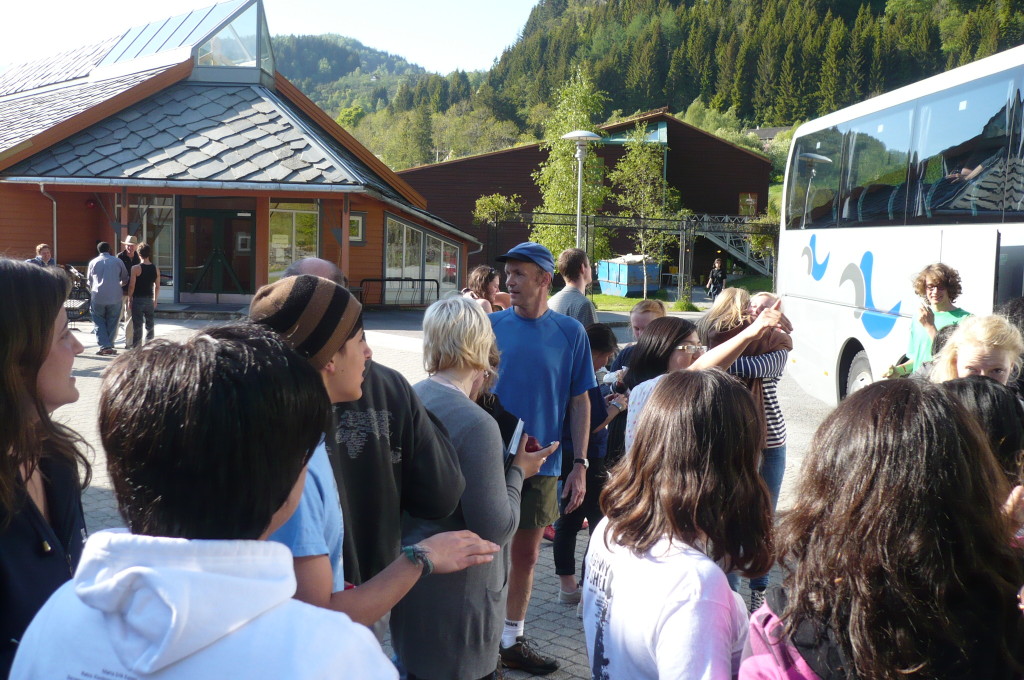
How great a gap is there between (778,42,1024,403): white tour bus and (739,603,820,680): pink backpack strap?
17.4 ft

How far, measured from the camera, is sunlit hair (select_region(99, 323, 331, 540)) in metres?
1.27

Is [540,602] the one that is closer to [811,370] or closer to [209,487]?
[209,487]

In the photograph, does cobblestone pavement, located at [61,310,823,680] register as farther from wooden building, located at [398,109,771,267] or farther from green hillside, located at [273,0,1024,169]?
green hillside, located at [273,0,1024,169]

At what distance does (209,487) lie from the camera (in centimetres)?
127

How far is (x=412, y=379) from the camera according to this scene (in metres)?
12.8

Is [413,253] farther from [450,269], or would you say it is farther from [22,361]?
[22,361]

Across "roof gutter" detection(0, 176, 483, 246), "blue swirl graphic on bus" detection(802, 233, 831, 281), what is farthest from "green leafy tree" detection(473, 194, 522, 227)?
"blue swirl graphic on bus" detection(802, 233, 831, 281)

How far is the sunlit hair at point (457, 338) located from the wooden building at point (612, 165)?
38898mm

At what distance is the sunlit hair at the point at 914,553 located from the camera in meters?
1.66

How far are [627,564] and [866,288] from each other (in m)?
8.65

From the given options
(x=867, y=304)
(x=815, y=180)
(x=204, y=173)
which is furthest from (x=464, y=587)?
(x=204, y=173)

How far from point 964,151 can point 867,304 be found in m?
2.07

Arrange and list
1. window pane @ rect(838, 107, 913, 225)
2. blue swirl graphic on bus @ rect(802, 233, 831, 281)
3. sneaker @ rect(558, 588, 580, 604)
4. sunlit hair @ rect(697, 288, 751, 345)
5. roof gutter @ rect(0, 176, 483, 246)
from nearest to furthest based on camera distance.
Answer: sunlit hair @ rect(697, 288, 751, 345) < sneaker @ rect(558, 588, 580, 604) < window pane @ rect(838, 107, 913, 225) < blue swirl graphic on bus @ rect(802, 233, 831, 281) < roof gutter @ rect(0, 176, 483, 246)

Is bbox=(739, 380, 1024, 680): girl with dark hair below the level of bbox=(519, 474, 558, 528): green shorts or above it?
above
